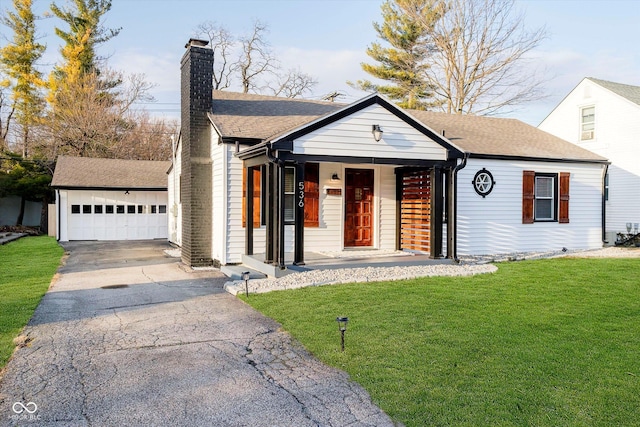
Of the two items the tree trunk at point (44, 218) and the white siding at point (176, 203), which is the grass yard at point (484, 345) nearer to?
the white siding at point (176, 203)

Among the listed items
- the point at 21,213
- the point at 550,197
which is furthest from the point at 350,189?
the point at 21,213

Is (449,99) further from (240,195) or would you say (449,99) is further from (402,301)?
(402,301)

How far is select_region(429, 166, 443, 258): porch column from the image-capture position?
10.3m

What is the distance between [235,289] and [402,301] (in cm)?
281

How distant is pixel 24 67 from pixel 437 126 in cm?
2720

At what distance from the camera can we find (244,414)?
362cm

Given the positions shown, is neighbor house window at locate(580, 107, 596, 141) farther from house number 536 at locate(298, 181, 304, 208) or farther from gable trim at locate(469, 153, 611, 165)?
house number 536 at locate(298, 181, 304, 208)

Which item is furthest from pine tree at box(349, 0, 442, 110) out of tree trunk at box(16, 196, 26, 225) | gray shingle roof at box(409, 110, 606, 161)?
tree trunk at box(16, 196, 26, 225)

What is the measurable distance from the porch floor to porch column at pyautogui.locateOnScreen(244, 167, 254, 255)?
25 cm

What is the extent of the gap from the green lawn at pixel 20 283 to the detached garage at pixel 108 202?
3.68 metres

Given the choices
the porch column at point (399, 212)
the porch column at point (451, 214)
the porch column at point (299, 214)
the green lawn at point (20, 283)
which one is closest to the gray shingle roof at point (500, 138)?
the porch column at point (399, 212)

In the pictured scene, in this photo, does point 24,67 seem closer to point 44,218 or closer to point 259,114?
point 44,218

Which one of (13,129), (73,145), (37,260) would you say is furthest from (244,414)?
(13,129)

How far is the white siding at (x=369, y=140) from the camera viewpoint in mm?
9258
